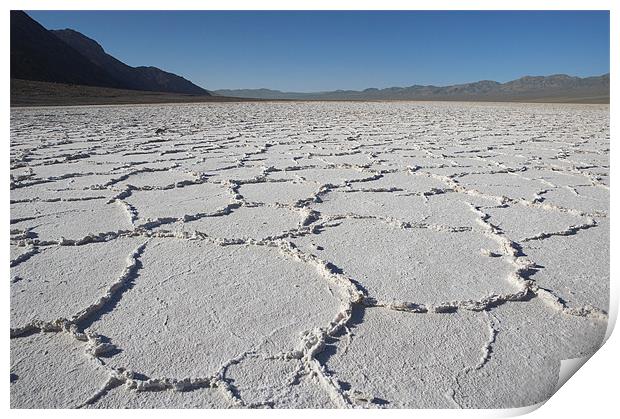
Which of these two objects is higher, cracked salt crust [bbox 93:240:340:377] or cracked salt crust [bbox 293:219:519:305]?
cracked salt crust [bbox 93:240:340:377]

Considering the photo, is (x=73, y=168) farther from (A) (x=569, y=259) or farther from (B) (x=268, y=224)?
(A) (x=569, y=259)

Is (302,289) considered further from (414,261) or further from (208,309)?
(414,261)

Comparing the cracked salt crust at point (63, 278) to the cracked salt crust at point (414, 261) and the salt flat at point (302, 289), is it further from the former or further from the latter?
the cracked salt crust at point (414, 261)

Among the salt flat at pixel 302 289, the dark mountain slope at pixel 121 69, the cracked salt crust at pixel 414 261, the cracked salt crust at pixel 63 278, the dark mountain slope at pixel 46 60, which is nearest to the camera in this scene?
the salt flat at pixel 302 289

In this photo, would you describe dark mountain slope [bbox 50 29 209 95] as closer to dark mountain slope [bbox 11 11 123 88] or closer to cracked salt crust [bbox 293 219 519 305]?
dark mountain slope [bbox 11 11 123 88]

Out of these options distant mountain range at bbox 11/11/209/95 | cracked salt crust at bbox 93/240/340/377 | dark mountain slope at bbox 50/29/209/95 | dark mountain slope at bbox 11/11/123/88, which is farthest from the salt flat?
dark mountain slope at bbox 50/29/209/95

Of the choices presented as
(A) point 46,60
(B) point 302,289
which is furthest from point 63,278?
(A) point 46,60

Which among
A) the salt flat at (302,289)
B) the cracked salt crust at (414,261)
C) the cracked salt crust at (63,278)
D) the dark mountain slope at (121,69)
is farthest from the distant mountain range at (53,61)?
the cracked salt crust at (414,261)

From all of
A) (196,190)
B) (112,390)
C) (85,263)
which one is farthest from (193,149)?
(112,390)
